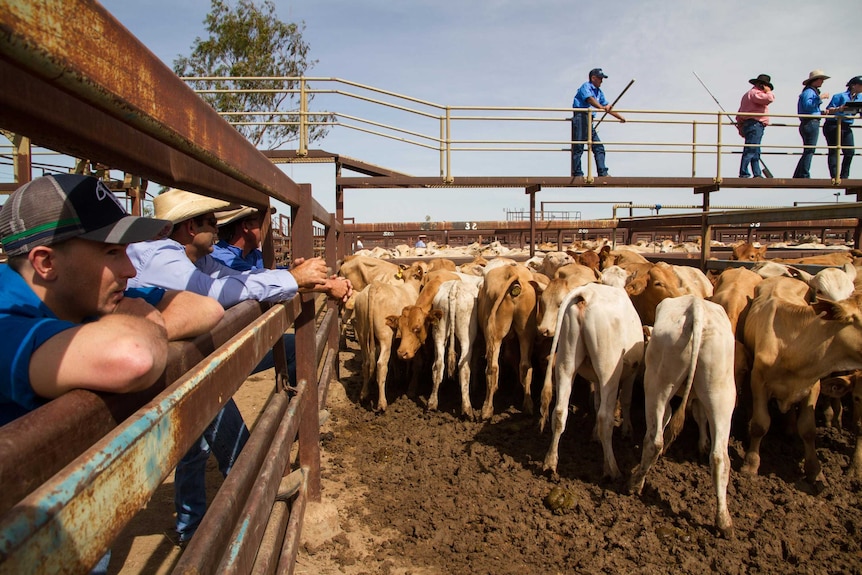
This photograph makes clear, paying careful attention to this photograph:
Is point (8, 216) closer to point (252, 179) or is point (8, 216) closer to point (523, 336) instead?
point (252, 179)

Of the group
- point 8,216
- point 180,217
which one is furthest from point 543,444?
point 8,216

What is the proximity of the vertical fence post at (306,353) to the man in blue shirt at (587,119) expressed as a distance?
351 inches

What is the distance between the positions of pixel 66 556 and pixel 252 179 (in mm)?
1532

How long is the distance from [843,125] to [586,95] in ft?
21.1

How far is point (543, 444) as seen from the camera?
531 cm

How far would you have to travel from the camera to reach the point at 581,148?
11547mm

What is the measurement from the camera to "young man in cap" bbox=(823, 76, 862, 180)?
12422 millimetres

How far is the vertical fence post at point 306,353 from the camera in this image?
11.4 ft

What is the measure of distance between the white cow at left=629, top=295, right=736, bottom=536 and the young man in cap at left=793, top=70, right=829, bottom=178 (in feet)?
35.5

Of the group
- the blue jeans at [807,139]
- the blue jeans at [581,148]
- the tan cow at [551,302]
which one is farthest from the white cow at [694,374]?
the blue jeans at [807,139]

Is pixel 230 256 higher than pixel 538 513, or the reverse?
pixel 230 256

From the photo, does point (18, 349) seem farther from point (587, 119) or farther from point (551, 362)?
point (587, 119)

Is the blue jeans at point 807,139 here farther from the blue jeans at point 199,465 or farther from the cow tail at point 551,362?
the blue jeans at point 199,465

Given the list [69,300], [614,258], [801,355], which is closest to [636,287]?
[801,355]
